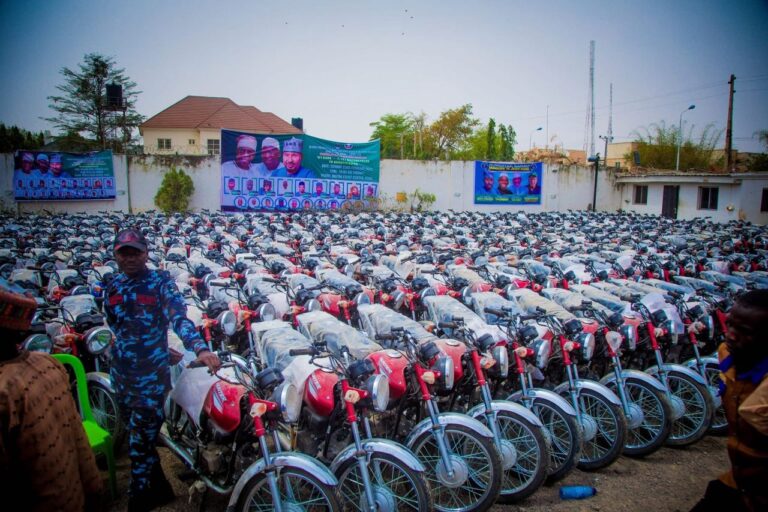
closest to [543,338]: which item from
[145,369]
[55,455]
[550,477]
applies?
[550,477]

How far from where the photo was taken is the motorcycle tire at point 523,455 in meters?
3.12

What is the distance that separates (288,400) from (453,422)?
3.36ft

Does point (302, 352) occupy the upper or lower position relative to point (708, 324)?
upper

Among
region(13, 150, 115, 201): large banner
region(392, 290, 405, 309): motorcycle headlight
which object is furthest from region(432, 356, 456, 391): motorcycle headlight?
region(13, 150, 115, 201): large banner

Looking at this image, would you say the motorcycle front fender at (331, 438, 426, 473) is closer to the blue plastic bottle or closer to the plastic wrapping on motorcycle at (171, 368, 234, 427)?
the plastic wrapping on motorcycle at (171, 368, 234, 427)

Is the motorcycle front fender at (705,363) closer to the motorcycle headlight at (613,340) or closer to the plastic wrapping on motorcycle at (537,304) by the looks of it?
the motorcycle headlight at (613,340)

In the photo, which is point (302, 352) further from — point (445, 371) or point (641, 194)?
point (641, 194)

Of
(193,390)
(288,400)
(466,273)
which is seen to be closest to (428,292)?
(466,273)

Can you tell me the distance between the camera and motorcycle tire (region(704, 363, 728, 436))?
14.0 ft

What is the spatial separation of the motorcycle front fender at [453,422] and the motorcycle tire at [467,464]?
0.02 m

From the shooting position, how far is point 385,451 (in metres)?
2.59

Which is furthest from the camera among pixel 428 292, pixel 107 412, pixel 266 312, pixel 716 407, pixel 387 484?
pixel 428 292

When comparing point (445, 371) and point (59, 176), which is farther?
Answer: point (59, 176)

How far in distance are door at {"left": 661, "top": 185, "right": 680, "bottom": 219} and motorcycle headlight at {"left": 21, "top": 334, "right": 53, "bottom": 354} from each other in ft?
84.3
